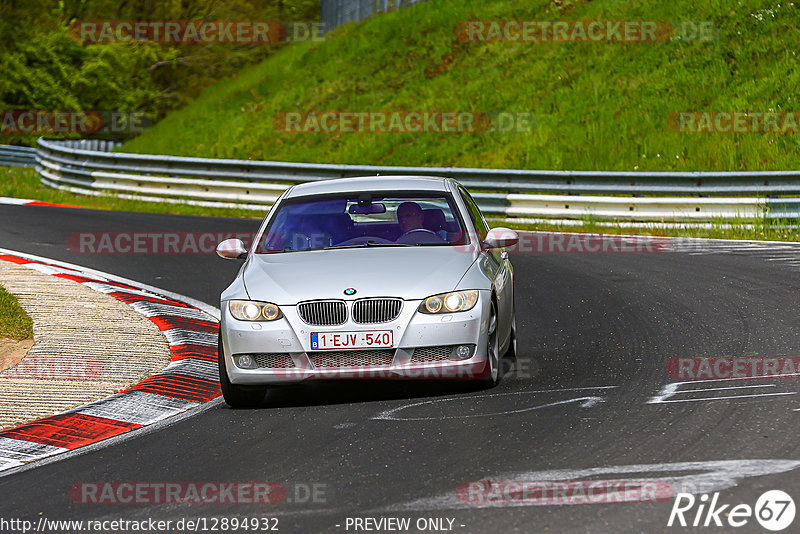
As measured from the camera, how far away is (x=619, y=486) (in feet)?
17.8

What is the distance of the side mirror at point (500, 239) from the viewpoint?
8609mm

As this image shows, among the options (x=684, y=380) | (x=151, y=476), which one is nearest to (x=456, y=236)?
(x=684, y=380)

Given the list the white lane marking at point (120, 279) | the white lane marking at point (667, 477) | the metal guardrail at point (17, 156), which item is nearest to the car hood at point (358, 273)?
the white lane marking at point (667, 477)

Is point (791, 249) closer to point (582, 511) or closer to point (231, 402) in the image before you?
point (231, 402)

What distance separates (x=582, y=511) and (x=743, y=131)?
20697mm

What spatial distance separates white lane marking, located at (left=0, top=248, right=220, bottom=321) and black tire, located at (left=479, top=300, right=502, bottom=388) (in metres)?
4.38

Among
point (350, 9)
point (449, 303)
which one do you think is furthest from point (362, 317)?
point (350, 9)

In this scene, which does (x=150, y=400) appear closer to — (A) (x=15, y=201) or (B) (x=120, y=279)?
(B) (x=120, y=279)

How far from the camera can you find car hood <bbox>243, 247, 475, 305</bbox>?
765 cm

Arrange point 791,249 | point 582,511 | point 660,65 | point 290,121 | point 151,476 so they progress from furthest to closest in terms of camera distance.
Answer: point 290,121, point 660,65, point 791,249, point 151,476, point 582,511

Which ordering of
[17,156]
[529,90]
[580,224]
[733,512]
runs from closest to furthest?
[733,512], [580,224], [529,90], [17,156]

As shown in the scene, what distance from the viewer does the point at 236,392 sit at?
7914 mm

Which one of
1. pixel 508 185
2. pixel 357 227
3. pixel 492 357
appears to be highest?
pixel 508 185

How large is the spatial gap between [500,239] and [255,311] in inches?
76.6
